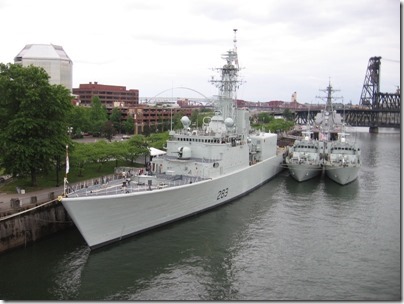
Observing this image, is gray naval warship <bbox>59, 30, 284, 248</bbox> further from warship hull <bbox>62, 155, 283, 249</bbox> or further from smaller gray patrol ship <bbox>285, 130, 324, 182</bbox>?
smaller gray patrol ship <bbox>285, 130, 324, 182</bbox>

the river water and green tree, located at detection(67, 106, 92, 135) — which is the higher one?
green tree, located at detection(67, 106, 92, 135)

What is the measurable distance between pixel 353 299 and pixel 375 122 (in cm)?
11780

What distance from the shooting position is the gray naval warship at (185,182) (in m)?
19.8

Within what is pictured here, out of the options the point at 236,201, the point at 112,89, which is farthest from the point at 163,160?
the point at 112,89

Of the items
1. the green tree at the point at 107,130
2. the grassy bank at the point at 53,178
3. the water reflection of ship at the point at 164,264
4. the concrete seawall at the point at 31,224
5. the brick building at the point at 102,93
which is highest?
the brick building at the point at 102,93

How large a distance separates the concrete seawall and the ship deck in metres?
1.49

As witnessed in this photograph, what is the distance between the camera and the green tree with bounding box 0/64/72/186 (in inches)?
952

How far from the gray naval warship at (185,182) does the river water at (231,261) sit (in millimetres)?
943

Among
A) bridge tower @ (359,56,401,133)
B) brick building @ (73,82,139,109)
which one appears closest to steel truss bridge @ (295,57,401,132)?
bridge tower @ (359,56,401,133)

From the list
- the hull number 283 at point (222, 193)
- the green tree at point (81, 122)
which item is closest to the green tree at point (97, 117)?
the green tree at point (81, 122)

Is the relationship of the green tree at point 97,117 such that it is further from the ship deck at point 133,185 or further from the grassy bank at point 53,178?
the ship deck at point 133,185

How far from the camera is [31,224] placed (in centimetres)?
2116

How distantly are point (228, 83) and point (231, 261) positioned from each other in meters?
18.9

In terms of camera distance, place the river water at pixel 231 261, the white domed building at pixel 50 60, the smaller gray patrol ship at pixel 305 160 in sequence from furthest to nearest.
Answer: the white domed building at pixel 50 60
the smaller gray patrol ship at pixel 305 160
the river water at pixel 231 261
